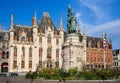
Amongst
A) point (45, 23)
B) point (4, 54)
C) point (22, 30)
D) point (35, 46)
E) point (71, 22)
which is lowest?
point (4, 54)

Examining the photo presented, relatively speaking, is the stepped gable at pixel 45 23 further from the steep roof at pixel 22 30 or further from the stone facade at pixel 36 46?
the steep roof at pixel 22 30

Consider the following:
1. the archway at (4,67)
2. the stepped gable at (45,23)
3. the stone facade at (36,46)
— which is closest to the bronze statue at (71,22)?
the stone facade at (36,46)

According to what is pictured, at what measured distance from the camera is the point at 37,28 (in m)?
66.1

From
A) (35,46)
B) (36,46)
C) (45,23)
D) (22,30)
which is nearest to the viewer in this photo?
(35,46)

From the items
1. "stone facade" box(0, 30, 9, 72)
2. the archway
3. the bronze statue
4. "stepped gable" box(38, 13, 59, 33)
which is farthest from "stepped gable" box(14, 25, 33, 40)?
the bronze statue

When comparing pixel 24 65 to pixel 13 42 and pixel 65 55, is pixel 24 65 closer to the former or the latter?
pixel 13 42

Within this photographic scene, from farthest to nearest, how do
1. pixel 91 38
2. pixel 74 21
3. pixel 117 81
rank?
pixel 91 38 < pixel 74 21 < pixel 117 81

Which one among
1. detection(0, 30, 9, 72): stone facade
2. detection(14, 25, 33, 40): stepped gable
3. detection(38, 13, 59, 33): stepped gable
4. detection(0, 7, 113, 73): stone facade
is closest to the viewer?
detection(0, 7, 113, 73): stone facade

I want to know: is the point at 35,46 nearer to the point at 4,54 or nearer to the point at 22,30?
the point at 22,30

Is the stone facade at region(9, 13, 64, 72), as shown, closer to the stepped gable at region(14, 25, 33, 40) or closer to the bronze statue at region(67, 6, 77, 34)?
the stepped gable at region(14, 25, 33, 40)

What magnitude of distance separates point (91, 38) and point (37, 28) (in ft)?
77.8

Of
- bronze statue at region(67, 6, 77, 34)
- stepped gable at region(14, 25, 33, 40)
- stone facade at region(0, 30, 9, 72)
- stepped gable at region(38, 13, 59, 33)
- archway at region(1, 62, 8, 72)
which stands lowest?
archway at region(1, 62, 8, 72)

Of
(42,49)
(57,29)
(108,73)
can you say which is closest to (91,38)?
(57,29)

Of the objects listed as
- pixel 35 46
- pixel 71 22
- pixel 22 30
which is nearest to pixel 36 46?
pixel 35 46
